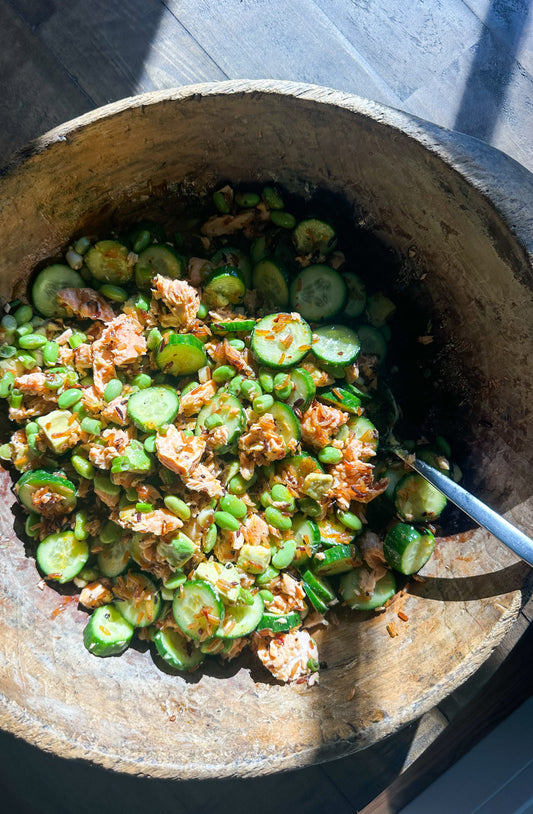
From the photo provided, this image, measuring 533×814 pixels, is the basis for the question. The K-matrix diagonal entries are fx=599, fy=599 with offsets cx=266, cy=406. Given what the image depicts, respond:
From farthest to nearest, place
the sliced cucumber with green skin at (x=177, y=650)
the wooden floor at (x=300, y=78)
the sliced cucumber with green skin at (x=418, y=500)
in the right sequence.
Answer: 1. the wooden floor at (x=300, y=78)
2. the sliced cucumber with green skin at (x=418, y=500)
3. the sliced cucumber with green skin at (x=177, y=650)

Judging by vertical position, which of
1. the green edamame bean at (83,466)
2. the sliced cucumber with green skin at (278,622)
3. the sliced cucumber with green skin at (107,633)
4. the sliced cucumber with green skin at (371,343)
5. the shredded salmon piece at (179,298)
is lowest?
the sliced cucumber with green skin at (107,633)

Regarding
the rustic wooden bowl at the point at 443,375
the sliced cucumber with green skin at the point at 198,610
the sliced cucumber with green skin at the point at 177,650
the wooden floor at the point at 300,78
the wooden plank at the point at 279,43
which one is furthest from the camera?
the wooden plank at the point at 279,43

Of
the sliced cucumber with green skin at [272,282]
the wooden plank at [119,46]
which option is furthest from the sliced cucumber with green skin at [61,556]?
the wooden plank at [119,46]

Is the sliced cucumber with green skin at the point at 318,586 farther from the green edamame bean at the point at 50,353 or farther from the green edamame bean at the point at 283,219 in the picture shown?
the green edamame bean at the point at 283,219

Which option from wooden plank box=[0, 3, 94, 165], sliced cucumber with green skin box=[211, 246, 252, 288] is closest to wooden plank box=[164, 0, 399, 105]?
wooden plank box=[0, 3, 94, 165]

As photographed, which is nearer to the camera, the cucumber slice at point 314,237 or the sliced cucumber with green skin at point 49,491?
the sliced cucumber with green skin at point 49,491

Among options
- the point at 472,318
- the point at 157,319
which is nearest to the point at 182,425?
the point at 157,319
